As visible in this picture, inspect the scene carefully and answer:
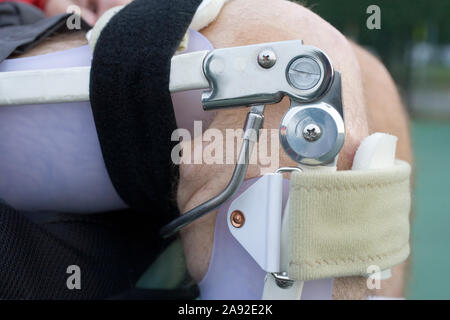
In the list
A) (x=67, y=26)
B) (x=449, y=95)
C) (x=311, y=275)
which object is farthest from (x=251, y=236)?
(x=449, y=95)

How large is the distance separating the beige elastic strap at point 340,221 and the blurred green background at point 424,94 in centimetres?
136

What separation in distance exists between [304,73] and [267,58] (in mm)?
32

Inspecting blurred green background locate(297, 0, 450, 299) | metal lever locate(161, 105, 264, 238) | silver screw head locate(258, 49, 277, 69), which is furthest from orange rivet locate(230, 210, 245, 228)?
blurred green background locate(297, 0, 450, 299)

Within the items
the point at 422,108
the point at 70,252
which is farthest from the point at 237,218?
the point at 422,108

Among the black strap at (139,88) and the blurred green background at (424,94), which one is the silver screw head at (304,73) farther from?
the blurred green background at (424,94)

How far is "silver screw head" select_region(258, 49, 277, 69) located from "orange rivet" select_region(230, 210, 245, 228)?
0.13 metres

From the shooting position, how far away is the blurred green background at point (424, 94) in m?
2.06

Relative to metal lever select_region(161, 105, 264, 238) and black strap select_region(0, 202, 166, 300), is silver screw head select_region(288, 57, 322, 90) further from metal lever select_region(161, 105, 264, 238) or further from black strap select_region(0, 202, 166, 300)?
black strap select_region(0, 202, 166, 300)

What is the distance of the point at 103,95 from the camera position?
46cm

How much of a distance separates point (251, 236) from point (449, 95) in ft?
17.2

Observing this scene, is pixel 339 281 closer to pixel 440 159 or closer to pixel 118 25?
pixel 118 25

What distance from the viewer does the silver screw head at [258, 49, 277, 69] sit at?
43cm

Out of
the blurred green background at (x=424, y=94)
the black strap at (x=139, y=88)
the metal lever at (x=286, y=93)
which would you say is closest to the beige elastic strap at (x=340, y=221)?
the metal lever at (x=286, y=93)

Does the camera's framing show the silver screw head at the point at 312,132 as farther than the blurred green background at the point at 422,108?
No
